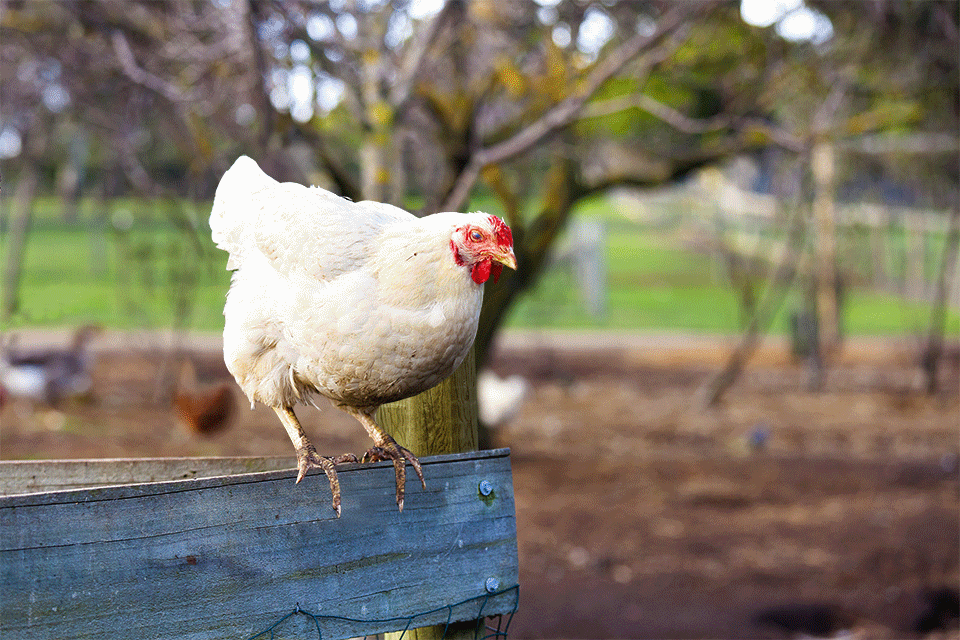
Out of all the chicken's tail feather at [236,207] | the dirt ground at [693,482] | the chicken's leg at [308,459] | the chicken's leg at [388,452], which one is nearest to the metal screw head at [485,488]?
the chicken's leg at [388,452]

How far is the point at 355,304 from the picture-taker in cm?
179

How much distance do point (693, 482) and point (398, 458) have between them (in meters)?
5.37

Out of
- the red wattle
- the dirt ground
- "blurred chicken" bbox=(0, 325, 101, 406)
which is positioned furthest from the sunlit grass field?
the red wattle

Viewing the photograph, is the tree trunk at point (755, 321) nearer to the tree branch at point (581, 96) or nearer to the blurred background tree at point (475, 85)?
the blurred background tree at point (475, 85)

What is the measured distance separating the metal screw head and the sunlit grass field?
7043 millimetres

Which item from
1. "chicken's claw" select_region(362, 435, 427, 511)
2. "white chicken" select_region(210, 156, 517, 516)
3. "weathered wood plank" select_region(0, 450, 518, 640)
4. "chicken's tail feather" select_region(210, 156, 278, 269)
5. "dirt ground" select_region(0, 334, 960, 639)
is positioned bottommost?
"dirt ground" select_region(0, 334, 960, 639)

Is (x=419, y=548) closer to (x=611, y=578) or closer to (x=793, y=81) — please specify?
(x=611, y=578)

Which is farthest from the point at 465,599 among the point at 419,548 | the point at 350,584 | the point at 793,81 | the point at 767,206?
the point at 767,206

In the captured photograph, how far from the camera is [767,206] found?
59.7 feet

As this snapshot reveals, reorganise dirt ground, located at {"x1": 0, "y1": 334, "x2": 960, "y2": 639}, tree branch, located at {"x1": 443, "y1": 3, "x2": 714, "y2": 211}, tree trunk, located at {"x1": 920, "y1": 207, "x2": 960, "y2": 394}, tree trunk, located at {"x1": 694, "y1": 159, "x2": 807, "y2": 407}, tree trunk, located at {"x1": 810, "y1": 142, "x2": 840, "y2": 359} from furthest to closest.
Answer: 1. tree trunk, located at {"x1": 810, "y1": 142, "x2": 840, "y2": 359}
2. tree trunk, located at {"x1": 920, "y1": 207, "x2": 960, "y2": 394}
3. tree trunk, located at {"x1": 694, "y1": 159, "x2": 807, "y2": 407}
4. dirt ground, located at {"x1": 0, "y1": 334, "x2": 960, "y2": 639}
5. tree branch, located at {"x1": 443, "y1": 3, "x2": 714, "y2": 211}

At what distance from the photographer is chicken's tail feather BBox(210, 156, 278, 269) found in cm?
216

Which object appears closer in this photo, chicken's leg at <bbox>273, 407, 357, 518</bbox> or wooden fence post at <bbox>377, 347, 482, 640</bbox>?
chicken's leg at <bbox>273, 407, 357, 518</bbox>

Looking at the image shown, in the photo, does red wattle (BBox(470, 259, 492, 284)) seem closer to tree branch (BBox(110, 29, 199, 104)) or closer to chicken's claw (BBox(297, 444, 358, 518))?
chicken's claw (BBox(297, 444, 358, 518))

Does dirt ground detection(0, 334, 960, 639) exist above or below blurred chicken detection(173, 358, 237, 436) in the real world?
below
